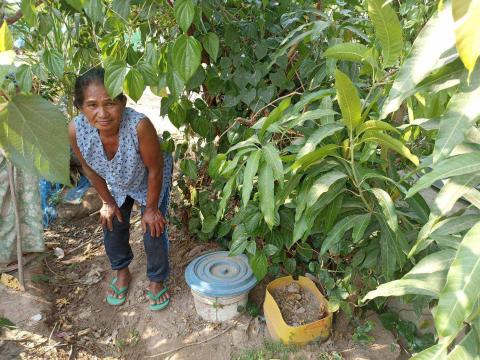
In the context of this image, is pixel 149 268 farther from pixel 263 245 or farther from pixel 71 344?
→ pixel 263 245

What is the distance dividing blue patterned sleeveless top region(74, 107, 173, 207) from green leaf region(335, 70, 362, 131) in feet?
3.59

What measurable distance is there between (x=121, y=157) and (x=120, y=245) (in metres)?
0.62

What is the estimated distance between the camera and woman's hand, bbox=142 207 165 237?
2.06m

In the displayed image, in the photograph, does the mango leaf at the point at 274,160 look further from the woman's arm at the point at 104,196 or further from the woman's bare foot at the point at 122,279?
the woman's bare foot at the point at 122,279

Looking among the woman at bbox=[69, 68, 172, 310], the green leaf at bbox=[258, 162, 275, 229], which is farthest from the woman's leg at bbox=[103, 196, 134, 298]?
the green leaf at bbox=[258, 162, 275, 229]

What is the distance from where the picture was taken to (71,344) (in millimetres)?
2074

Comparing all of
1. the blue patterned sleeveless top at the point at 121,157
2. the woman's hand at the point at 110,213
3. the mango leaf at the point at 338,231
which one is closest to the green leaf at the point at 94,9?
the blue patterned sleeveless top at the point at 121,157

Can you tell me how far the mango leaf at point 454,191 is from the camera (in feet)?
2.58

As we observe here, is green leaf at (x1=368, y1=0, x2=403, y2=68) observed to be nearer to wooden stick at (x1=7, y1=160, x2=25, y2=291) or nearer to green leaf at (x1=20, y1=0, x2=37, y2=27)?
green leaf at (x1=20, y1=0, x2=37, y2=27)

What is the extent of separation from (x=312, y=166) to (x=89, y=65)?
4.13ft

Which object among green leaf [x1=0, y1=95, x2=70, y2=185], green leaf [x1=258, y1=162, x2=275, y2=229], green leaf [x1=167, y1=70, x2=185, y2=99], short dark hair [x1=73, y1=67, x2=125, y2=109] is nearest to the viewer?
green leaf [x1=0, y1=95, x2=70, y2=185]

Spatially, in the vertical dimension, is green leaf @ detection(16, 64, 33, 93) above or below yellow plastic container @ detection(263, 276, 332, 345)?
above

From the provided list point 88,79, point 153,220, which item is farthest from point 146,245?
point 88,79

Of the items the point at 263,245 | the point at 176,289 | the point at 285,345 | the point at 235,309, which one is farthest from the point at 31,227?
the point at 285,345
